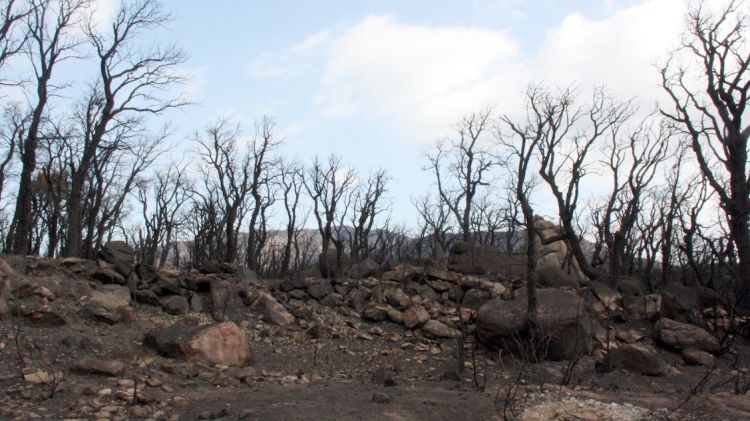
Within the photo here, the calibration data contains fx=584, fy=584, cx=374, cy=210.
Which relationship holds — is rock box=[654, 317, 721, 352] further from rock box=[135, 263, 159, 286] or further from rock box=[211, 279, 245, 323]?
rock box=[135, 263, 159, 286]

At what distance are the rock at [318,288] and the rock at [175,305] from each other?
3138 mm

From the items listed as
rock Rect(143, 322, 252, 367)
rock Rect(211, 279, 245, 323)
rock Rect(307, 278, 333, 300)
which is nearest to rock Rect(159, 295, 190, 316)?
rock Rect(211, 279, 245, 323)

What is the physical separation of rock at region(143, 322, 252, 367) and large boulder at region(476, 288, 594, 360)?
4.85 meters

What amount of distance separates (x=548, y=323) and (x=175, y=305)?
7365 mm

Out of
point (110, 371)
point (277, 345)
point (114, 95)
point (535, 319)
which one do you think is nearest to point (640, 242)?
point (535, 319)

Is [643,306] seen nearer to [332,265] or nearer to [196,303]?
[332,265]

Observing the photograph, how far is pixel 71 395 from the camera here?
20.7 feet

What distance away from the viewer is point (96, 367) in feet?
23.2

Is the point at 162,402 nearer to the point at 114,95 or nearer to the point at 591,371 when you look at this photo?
the point at 591,371

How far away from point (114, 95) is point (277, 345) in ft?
35.9

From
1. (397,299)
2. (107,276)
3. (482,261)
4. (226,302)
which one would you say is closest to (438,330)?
(397,299)

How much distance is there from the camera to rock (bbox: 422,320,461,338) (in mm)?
12539

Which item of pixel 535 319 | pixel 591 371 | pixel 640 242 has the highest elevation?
pixel 640 242

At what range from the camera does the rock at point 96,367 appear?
277 inches
